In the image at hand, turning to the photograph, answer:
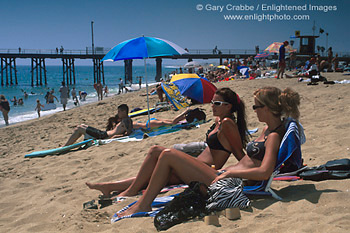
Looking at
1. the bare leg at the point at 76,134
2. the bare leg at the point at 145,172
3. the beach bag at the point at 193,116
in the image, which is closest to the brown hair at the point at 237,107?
the bare leg at the point at 145,172

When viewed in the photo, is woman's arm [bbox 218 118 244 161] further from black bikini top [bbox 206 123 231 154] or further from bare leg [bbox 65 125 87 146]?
bare leg [bbox 65 125 87 146]

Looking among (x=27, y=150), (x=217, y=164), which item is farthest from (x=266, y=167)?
(x=27, y=150)

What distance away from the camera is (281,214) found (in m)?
2.19

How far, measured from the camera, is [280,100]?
2455 millimetres

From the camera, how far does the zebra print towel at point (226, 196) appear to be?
2266mm

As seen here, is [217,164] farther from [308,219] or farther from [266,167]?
[308,219]

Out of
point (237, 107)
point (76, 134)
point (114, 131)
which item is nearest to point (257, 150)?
point (237, 107)

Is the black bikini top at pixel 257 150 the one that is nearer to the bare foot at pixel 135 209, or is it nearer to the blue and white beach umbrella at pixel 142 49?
the bare foot at pixel 135 209

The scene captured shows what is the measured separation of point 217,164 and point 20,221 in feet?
6.13

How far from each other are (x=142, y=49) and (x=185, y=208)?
394 cm

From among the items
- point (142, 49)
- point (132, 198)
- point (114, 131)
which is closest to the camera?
point (132, 198)

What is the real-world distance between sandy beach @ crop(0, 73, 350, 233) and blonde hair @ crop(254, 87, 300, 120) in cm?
63

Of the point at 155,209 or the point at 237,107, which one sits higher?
the point at 237,107

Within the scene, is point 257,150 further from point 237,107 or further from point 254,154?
point 237,107
